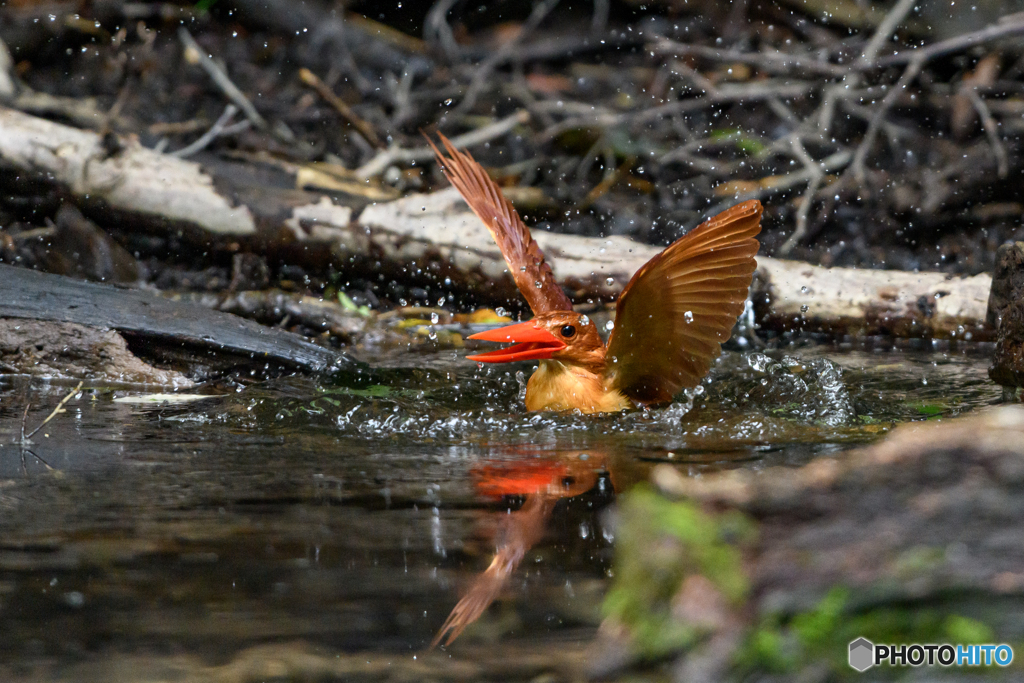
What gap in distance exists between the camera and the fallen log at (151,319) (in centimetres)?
394

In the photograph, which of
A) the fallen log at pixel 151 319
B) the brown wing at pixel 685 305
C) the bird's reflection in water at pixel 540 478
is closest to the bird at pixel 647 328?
the brown wing at pixel 685 305

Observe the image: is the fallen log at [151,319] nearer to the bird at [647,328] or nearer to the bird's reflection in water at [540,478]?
the bird at [647,328]

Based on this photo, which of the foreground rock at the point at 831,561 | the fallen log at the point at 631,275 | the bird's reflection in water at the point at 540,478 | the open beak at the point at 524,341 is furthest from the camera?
the fallen log at the point at 631,275

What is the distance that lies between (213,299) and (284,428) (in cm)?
229

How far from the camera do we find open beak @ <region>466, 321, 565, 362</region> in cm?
349

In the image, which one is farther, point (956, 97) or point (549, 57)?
point (549, 57)

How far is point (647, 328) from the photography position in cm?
342

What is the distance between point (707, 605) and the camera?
135cm

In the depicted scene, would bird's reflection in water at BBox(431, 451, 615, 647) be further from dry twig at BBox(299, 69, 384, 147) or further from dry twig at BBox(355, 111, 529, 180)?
dry twig at BBox(299, 69, 384, 147)

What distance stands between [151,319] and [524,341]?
1647 mm

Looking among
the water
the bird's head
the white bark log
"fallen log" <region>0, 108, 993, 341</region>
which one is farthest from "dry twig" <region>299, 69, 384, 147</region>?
the bird's head

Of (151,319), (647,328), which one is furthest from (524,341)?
(151,319)

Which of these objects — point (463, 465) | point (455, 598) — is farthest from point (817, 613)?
point (463, 465)

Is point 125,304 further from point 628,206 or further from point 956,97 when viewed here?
point 956,97
